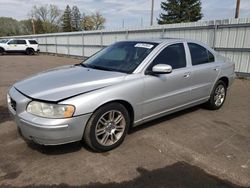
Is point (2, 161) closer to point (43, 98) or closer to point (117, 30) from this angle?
point (43, 98)

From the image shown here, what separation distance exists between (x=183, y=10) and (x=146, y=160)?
4013 centimetres

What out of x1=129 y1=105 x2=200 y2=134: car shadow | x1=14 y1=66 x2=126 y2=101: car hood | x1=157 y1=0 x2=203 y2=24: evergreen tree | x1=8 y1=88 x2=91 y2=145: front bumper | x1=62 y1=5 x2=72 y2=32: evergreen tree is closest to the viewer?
x1=8 y1=88 x2=91 y2=145: front bumper

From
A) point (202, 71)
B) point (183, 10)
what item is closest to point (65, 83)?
point (202, 71)

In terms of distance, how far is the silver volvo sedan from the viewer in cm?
313

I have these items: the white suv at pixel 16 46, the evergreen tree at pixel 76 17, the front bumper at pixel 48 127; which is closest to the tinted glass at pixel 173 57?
the front bumper at pixel 48 127

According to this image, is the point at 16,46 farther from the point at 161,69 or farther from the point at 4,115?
the point at 161,69

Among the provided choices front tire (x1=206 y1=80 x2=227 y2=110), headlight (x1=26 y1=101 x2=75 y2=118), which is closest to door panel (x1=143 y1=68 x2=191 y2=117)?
front tire (x1=206 y1=80 x2=227 y2=110)

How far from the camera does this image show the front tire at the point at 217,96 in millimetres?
5469

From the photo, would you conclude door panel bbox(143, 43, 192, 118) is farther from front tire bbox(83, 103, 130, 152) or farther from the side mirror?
front tire bbox(83, 103, 130, 152)

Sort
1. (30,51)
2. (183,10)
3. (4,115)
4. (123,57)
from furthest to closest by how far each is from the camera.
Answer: (183,10) < (30,51) < (4,115) < (123,57)

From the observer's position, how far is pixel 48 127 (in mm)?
3045

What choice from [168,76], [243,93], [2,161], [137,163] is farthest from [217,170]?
[243,93]

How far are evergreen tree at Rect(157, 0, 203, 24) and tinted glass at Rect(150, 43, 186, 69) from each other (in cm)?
3712

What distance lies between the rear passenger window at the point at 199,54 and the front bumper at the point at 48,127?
266 centimetres
